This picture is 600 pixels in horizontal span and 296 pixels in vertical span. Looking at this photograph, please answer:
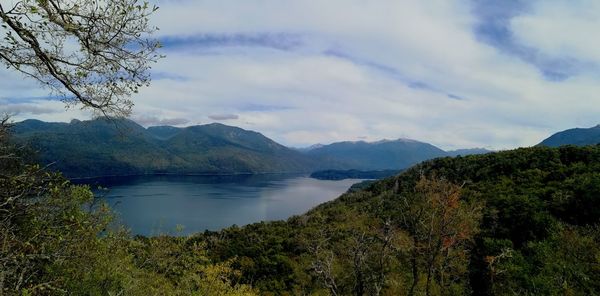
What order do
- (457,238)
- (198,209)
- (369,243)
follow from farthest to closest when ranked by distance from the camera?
(198,209) → (457,238) → (369,243)

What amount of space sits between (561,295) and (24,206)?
22.7 m

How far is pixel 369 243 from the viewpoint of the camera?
2000cm

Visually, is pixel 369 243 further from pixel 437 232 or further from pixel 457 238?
pixel 457 238

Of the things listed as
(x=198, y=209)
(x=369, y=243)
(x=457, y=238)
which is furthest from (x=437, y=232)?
(x=198, y=209)

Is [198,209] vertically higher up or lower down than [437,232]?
lower down

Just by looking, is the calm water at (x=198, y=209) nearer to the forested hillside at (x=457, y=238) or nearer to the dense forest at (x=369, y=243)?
the forested hillside at (x=457, y=238)

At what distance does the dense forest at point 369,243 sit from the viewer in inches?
422

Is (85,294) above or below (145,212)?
above

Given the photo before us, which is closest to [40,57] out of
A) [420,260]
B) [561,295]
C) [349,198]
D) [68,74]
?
[68,74]

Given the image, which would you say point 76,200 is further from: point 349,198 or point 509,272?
point 349,198

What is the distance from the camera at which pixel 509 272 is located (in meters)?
25.8

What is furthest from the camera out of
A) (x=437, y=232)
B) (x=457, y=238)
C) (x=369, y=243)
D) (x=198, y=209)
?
(x=198, y=209)

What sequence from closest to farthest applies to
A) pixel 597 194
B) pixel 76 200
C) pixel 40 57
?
pixel 40 57 → pixel 76 200 → pixel 597 194

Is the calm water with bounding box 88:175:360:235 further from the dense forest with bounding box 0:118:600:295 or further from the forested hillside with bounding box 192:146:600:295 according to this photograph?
the dense forest with bounding box 0:118:600:295
